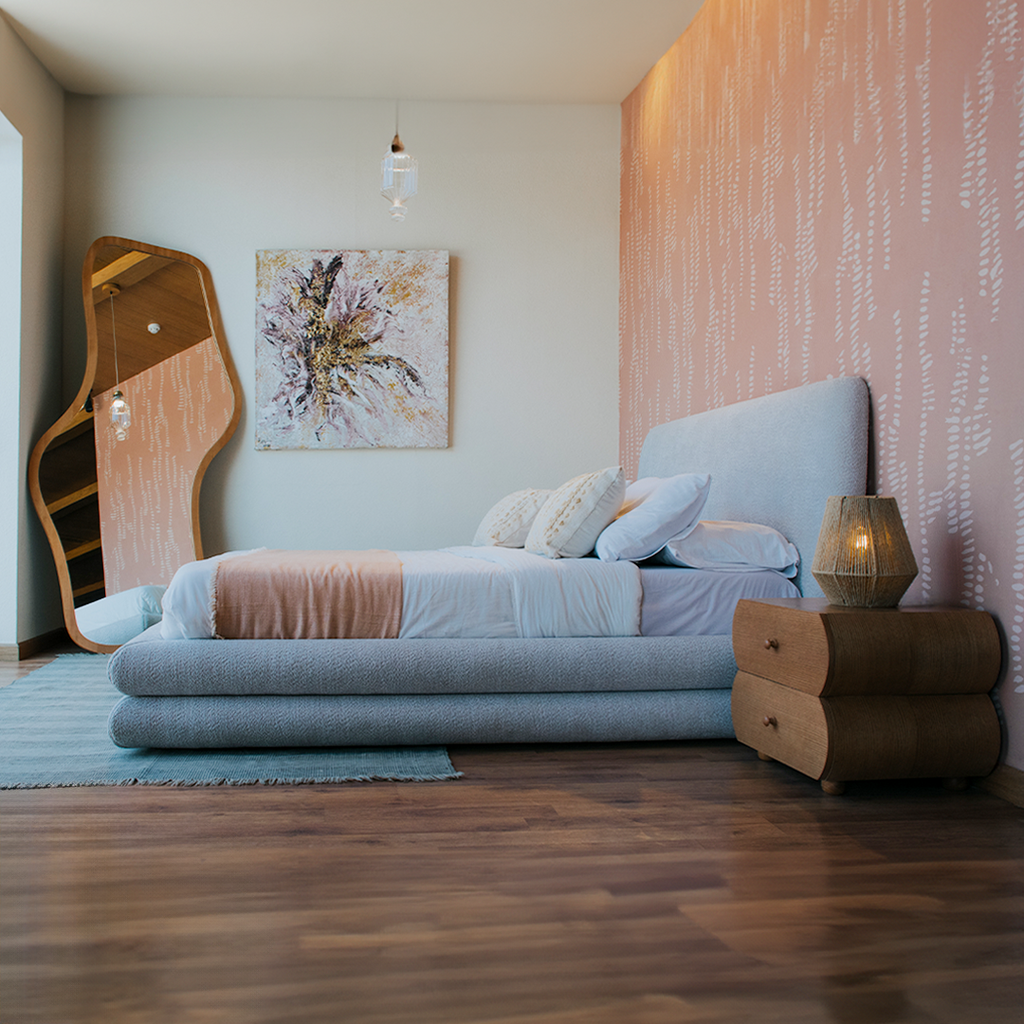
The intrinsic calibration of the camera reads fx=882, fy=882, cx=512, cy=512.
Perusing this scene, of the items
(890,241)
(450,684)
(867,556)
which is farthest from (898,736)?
(890,241)

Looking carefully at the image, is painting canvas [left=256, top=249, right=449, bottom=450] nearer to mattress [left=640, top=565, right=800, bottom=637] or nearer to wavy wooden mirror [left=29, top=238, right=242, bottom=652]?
wavy wooden mirror [left=29, top=238, right=242, bottom=652]

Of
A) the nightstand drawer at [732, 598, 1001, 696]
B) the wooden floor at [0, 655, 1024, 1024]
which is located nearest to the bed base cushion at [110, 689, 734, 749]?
the wooden floor at [0, 655, 1024, 1024]

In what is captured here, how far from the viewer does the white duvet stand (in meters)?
2.70

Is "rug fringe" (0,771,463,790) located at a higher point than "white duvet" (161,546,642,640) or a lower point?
lower

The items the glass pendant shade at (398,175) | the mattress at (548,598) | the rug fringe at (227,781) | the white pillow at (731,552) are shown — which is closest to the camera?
the rug fringe at (227,781)

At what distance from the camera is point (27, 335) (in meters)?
4.32

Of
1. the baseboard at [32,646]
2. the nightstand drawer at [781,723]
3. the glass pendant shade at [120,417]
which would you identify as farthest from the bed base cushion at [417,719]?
the glass pendant shade at [120,417]

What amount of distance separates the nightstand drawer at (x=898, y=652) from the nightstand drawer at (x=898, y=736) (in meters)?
0.03

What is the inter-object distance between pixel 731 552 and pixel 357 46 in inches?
124

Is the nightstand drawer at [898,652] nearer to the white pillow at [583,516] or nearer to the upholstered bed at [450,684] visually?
the upholstered bed at [450,684]

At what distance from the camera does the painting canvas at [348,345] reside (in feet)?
16.1

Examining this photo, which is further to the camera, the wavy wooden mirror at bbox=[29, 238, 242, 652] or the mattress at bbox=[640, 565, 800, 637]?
the wavy wooden mirror at bbox=[29, 238, 242, 652]

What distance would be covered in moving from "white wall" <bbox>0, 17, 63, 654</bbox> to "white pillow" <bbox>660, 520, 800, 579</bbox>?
3158mm

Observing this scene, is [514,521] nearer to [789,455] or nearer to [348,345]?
[789,455]
